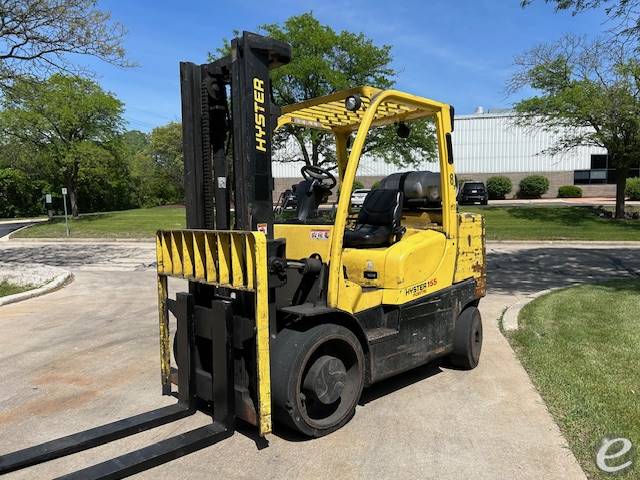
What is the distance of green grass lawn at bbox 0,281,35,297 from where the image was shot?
33.1 feet

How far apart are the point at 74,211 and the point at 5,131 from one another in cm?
568

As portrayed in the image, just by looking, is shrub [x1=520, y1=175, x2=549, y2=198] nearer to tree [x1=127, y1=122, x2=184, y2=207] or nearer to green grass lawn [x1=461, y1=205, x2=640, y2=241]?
green grass lawn [x1=461, y1=205, x2=640, y2=241]

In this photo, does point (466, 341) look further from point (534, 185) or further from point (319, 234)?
point (534, 185)

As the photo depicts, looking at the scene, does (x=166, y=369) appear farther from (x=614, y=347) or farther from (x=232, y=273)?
(x=614, y=347)

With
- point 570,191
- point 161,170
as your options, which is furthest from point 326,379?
point 161,170

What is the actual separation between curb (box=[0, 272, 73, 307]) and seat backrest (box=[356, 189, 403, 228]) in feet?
23.9

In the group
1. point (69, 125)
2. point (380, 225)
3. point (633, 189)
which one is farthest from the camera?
point (633, 189)

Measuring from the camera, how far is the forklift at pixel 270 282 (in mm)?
3709

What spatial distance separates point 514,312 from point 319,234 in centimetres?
461

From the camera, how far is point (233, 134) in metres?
3.94

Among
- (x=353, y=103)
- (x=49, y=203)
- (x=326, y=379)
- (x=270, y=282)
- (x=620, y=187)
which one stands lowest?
(x=326, y=379)

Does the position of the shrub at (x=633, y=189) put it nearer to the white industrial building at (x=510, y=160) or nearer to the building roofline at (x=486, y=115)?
the white industrial building at (x=510, y=160)

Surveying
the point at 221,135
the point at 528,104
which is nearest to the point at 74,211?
Result: the point at 528,104

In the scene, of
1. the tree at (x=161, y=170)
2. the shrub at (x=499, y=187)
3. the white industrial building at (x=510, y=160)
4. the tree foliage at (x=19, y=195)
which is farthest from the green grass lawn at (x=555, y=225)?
the tree at (x=161, y=170)
